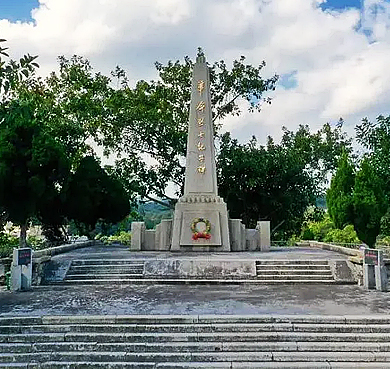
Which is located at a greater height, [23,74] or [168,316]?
[23,74]

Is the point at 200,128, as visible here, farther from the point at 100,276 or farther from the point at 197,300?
the point at 197,300

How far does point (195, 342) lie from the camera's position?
20.8 ft

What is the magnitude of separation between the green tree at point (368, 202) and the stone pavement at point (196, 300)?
7562mm

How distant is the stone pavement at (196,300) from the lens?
7.52m

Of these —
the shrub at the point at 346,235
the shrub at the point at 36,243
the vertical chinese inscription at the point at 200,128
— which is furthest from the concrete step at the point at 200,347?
the shrub at the point at 346,235

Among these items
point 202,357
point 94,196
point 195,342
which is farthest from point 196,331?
point 94,196

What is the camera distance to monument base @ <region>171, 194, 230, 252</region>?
53.1 feet

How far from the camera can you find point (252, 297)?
884cm

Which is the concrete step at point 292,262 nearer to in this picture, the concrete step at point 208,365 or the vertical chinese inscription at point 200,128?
the vertical chinese inscription at point 200,128

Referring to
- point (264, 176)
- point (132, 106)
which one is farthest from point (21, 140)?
point (264, 176)

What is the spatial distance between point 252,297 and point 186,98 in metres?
17.9

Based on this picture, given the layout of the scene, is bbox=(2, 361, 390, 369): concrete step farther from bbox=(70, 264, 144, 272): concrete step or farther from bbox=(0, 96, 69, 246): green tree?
bbox=(0, 96, 69, 246): green tree

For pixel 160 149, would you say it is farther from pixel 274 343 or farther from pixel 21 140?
pixel 274 343

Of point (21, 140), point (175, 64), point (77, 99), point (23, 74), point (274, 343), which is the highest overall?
point (175, 64)
